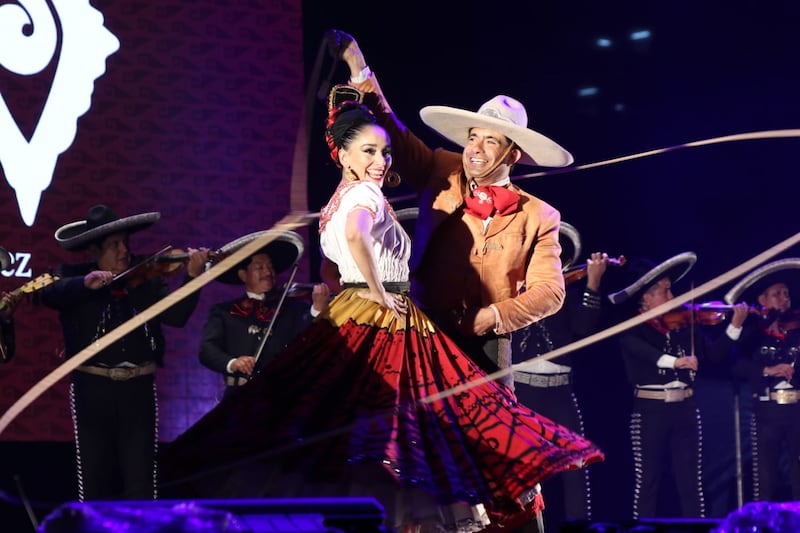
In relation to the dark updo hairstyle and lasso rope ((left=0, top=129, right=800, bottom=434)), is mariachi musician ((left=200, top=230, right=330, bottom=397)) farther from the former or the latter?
the dark updo hairstyle

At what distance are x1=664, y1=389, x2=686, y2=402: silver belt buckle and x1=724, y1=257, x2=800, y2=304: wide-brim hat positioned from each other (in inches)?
34.9

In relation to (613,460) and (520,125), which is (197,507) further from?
(613,460)

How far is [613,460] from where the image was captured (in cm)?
754

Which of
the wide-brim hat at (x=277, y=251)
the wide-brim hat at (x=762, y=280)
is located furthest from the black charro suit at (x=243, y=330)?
the wide-brim hat at (x=762, y=280)

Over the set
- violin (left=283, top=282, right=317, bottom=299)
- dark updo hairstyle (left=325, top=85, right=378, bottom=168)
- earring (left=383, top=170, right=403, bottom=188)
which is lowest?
violin (left=283, top=282, right=317, bottom=299)

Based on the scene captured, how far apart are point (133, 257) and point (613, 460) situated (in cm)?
336

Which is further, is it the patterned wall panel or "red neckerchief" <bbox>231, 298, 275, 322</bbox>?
the patterned wall panel

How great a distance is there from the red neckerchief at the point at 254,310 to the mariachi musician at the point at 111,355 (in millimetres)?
437

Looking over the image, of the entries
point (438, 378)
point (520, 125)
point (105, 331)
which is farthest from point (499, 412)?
point (105, 331)

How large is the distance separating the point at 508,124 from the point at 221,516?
255cm

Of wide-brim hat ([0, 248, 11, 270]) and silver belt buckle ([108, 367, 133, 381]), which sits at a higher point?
wide-brim hat ([0, 248, 11, 270])

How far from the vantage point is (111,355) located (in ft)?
20.0

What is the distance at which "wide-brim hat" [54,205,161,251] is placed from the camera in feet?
20.6

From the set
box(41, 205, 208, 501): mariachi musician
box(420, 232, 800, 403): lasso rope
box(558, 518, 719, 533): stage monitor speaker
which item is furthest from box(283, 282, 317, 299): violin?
box(558, 518, 719, 533): stage monitor speaker
